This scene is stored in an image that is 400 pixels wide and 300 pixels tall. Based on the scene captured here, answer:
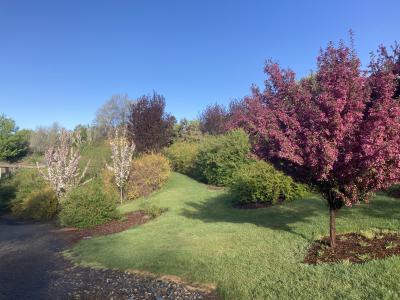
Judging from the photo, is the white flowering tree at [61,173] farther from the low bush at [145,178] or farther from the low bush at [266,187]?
the low bush at [266,187]

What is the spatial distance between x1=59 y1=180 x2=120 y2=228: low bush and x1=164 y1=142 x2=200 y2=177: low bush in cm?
1003

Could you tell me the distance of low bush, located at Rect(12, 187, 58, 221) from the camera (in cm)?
1836

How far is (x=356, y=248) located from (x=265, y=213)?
511 cm

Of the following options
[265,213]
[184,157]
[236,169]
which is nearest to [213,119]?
[184,157]

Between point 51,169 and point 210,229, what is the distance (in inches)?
456

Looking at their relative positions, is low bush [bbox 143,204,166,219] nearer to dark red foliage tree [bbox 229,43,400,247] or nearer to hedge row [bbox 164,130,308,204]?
hedge row [bbox 164,130,308,204]

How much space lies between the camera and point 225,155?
19.3m

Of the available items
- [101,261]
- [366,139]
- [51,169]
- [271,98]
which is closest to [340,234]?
[366,139]

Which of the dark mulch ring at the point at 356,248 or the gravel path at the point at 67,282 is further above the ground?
the dark mulch ring at the point at 356,248

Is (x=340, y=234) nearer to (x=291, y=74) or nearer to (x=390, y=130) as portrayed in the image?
(x=390, y=130)

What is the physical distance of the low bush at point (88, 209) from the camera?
13.8m

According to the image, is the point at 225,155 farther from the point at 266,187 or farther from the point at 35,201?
the point at 35,201

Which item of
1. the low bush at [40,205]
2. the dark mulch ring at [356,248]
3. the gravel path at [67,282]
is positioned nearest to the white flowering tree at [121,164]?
the low bush at [40,205]

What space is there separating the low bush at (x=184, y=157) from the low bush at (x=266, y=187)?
9.96 m
